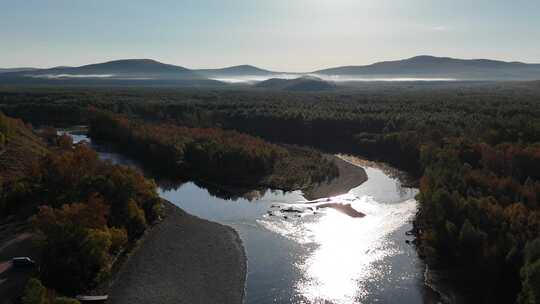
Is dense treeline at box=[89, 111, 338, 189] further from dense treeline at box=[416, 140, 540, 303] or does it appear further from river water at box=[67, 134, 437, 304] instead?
dense treeline at box=[416, 140, 540, 303]

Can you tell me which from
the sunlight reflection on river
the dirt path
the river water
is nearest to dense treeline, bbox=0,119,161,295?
the dirt path

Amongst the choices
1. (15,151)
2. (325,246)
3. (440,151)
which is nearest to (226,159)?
(15,151)

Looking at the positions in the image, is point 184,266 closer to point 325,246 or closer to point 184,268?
point 184,268

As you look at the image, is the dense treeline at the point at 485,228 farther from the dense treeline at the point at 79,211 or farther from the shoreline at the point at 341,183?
the dense treeline at the point at 79,211

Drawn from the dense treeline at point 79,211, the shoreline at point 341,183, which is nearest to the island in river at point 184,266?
the dense treeline at point 79,211

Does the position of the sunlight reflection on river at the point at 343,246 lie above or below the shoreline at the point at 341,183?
above
